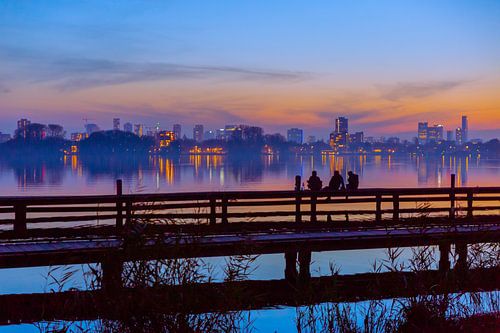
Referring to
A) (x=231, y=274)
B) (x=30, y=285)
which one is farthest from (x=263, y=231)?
(x=231, y=274)

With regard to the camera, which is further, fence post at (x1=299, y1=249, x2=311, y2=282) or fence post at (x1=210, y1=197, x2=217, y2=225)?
fence post at (x1=210, y1=197, x2=217, y2=225)

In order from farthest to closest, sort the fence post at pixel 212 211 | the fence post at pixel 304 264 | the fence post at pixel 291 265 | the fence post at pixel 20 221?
the fence post at pixel 212 211
the fence post at pixel 291 265
the fence post at pixel 20 221
the fence post at pixel 304 264

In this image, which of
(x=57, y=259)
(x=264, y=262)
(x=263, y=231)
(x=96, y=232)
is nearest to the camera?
(x=57, y=259)

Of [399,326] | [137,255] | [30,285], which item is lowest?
[30,285]

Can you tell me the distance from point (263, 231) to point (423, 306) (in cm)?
797

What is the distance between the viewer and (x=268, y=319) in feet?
47.4

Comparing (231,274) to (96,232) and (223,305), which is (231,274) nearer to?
(223,305)

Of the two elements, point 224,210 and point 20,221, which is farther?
point 224,210

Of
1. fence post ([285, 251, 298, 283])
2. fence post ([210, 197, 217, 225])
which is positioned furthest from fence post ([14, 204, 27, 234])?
fence post ([285, 251, 298, 283])

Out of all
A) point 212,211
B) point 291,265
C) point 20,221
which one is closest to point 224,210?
point 212,211

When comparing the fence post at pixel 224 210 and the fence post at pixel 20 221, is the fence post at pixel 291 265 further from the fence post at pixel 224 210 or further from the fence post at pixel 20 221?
the fence post at pixel 20 221

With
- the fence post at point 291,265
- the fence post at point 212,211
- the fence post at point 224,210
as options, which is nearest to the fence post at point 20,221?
the fence post at point 212,211

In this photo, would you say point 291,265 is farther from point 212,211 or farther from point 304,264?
point 212,211

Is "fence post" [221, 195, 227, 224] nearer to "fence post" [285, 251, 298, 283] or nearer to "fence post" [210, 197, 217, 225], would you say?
"fence post" [210, 197, 217, 225]
